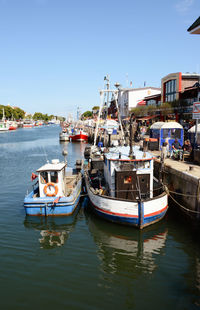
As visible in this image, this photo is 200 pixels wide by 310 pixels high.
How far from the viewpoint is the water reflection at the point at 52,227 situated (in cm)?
1264

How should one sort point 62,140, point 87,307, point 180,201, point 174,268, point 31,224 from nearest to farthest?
point 87,307, point 174,268, point 31,224, point 180,201, point 62,140

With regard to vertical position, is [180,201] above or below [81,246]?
above

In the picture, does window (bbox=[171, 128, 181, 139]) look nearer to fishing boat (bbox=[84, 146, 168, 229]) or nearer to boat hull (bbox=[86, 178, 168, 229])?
fishing boat (bbox=[84, 146, 168, 229])

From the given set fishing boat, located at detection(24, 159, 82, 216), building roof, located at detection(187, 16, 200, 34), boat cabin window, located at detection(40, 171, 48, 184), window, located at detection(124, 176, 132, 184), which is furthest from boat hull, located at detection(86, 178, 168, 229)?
building roof, located at detection(187, 16, 200, 34)

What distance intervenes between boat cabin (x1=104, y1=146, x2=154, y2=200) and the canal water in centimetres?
187

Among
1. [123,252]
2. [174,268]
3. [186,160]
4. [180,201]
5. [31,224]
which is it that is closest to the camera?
[174,268]

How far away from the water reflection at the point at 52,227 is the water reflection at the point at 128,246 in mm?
1314

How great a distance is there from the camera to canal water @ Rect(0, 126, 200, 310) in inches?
331

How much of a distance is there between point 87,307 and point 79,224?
6.85m

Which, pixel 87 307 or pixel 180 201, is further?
pixel 180 201

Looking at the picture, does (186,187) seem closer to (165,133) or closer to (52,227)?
(52,227)

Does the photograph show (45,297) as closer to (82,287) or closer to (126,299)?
(82,287)

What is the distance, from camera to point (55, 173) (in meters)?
15.4

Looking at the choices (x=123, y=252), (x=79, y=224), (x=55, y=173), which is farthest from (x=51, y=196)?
(x=123, y=252)
